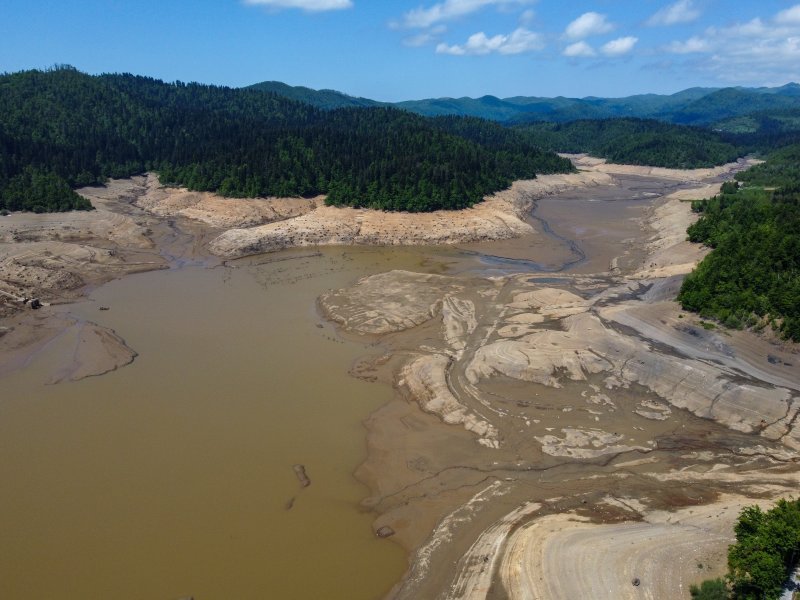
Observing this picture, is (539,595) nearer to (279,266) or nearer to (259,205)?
(279,266)

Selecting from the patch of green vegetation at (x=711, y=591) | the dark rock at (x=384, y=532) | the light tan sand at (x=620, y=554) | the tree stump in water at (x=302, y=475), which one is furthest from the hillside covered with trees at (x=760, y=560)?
the tree stump in water at (x=302, y=475)

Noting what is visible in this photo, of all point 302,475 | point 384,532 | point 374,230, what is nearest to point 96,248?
point 374,230

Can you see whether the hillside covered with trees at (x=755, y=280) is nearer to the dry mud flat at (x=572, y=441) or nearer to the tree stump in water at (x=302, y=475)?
the dry mud flat at (x=572, y=441)

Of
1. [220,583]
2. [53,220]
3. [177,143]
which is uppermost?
[177,143]

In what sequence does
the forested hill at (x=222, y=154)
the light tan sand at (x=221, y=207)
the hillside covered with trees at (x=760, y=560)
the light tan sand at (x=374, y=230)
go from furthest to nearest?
1. the forested hill at (x=222, y=154)
2. the light tan sand at (x=221, y=207)
3. the light tan sand at (x=374, y=230)
4. the hillside covered with trees at (x=760, y=560)

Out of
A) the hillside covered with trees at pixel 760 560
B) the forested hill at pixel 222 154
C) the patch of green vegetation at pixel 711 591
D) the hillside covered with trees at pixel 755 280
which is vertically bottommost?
the patch of green vegetation at pixel 711 591

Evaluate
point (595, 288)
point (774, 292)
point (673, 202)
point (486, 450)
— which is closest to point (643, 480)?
point (486, 450)
